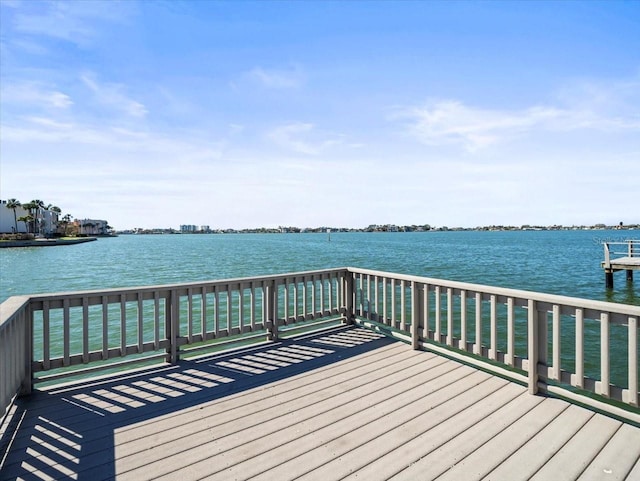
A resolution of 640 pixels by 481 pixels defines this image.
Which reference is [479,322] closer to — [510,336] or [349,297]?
[510,336]

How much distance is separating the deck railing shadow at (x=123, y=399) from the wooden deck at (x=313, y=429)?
0.5 inches

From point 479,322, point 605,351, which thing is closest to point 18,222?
point 479,322

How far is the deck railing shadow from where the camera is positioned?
2139 mm

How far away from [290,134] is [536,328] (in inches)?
429

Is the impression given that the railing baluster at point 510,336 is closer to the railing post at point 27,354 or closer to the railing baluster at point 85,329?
the railing baluster at point 85,329

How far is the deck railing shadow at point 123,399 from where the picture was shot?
2139 mm

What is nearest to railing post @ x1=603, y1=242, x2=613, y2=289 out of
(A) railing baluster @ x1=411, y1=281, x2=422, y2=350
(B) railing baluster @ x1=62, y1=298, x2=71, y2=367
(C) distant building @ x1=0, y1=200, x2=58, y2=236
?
(A) railing baluster @ x1=411, y1=281, x2=422, y2=350

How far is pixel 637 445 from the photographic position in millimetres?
2197

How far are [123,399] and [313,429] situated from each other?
1756 mm

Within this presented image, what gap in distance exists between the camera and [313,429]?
247 centimetres

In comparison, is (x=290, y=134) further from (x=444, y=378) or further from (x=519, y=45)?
(x=444, y=378)

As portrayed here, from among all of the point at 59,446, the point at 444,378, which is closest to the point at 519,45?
the point at 444,378

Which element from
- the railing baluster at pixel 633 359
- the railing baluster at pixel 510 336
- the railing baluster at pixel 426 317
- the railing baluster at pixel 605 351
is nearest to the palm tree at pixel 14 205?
the railing baluster at pixel 426 317

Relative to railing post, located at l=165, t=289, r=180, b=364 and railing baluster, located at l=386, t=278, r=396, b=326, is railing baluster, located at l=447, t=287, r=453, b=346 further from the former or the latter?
railing post, located at l=165, t=289, r=180, b=364
